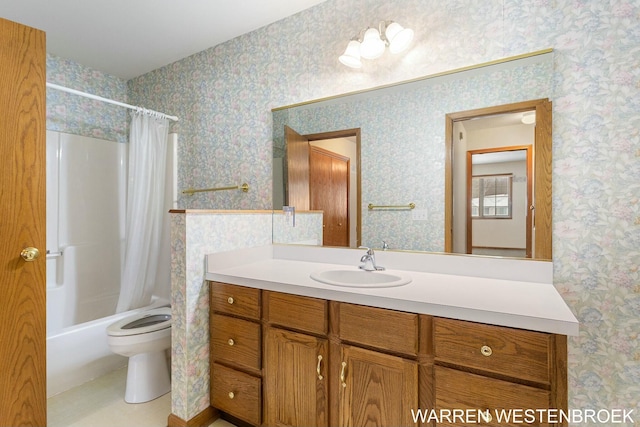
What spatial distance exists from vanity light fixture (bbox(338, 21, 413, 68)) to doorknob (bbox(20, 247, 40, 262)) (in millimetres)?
1816

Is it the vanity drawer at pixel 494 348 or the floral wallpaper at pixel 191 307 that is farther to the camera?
the floral wallpaper at pixel 191 307

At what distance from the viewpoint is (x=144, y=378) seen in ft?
6.40

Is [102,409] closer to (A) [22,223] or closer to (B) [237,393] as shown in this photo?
(B) [237,393]

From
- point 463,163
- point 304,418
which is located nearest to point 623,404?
point 463,163

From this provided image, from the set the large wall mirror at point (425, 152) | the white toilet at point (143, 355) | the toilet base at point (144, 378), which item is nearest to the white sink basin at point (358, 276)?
the large wall mirror at point (425, 152)

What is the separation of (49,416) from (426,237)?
7.38 feet

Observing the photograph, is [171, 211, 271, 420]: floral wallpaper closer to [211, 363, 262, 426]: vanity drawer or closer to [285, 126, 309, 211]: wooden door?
[211, 363, 262, 426]: vanity drawer

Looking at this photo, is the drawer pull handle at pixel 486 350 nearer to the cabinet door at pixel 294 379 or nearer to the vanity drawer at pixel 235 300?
the cabinet door at pixel 294 379

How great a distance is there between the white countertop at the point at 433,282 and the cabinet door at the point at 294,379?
0.72ft

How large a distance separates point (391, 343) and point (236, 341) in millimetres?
797

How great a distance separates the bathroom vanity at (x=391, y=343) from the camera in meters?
1.02

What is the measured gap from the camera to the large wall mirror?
4.81 feet

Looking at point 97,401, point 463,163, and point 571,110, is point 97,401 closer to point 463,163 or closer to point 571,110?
point 463,163

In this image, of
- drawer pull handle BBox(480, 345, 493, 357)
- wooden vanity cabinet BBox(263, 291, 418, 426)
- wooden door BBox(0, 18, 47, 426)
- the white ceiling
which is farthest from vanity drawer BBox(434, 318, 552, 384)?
the white ceiling
